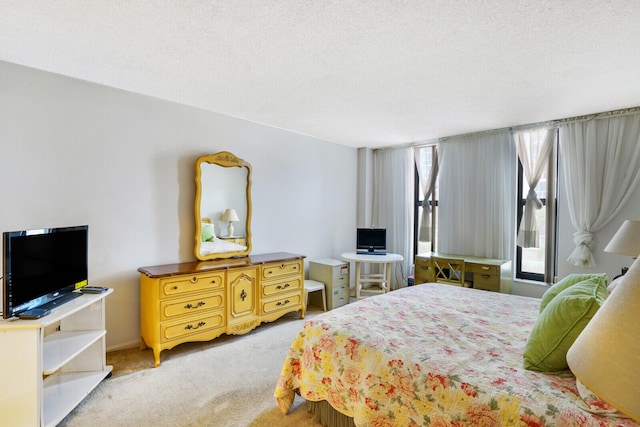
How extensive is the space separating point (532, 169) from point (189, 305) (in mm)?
4134

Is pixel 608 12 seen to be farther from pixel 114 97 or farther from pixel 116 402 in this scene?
pixel 116 402

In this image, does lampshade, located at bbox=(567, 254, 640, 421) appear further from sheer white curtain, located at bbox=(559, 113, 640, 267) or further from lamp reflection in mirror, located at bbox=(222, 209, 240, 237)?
sheer white curtain, located at bbox=(559, 113, 640, 267)

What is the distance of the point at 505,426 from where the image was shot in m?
1.26

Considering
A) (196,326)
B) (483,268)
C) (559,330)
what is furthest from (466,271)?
(196,326)

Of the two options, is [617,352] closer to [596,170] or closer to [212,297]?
[212,297]

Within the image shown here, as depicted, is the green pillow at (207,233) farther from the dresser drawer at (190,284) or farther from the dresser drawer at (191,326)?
the dresser drawer at (191,326)

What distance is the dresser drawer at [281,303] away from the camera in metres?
3.50

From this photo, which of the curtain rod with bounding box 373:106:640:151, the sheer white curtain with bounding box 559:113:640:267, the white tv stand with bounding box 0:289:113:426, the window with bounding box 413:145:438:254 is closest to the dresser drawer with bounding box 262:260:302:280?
the white tv stand with bounding box 0:289:113:426

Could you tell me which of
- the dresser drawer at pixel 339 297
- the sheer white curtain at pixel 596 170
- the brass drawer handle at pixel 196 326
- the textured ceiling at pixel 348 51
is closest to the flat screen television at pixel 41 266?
the brass drawer handle at pixel 196 326

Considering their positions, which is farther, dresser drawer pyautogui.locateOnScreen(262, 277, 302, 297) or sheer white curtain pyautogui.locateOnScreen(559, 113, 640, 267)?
dresser drawer pyautogui.locateOnScreen(262, 277, 302, 297)

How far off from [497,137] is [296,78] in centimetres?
291

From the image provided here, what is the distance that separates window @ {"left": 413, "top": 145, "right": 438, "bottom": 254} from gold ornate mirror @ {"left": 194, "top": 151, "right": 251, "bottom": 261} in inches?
104

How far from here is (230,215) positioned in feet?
11.9

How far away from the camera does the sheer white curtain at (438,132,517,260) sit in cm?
401
